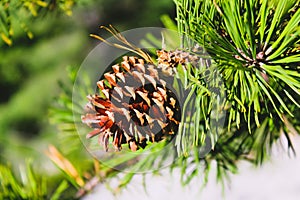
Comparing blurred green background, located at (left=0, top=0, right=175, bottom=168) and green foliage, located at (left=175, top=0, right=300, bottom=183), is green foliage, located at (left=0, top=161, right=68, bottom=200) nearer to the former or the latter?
green foliage, located at (left=175, top=0, right=300, bottom=183)

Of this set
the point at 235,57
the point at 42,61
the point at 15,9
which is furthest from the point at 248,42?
the point at 42,61

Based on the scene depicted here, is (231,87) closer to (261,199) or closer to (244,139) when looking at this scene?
(244,139)

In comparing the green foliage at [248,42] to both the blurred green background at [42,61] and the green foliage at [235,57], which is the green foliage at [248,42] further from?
the blurred green background at [42,61]

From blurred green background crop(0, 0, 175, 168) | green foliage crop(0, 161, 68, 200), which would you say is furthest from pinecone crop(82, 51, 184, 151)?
blurred green background crop(0, 0, 175, 168)

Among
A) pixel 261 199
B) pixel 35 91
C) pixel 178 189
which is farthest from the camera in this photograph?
pixel 35 91

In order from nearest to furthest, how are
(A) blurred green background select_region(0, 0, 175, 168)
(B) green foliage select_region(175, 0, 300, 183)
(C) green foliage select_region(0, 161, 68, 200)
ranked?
(B) green foliage select_region(175, 0, 300, 183) < (C) green foliage select_region(0, 161, 68, 200) < (A) blurred green background select_region(0, 0, 175, 168)

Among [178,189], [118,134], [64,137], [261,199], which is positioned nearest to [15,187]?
[64,137]
